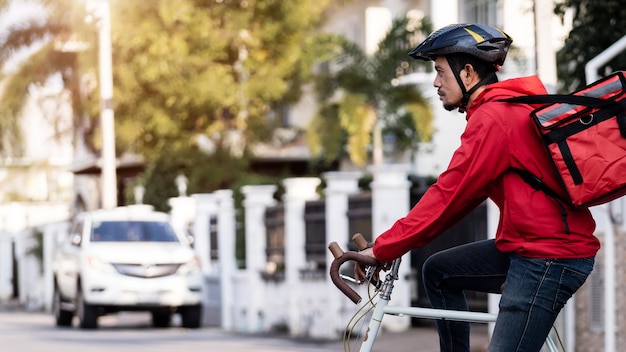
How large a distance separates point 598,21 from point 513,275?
380 inches

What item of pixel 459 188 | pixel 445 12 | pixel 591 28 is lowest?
pixel 459 188

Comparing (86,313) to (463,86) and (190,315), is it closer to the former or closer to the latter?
(190,315)

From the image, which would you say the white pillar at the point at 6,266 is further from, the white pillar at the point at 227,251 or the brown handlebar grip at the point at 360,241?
the brown handlebar grip at the point at 360,241

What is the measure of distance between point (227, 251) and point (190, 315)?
124 centimetres

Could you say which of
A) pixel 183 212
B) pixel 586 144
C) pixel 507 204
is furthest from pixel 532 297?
pixel 183 212

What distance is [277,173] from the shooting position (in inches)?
1538

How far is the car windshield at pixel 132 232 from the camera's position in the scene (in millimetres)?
20891

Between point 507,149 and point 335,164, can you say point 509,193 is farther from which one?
point 335,164

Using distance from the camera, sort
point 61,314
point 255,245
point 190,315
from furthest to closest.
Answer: point 61,314
point 190,315
point 255,245

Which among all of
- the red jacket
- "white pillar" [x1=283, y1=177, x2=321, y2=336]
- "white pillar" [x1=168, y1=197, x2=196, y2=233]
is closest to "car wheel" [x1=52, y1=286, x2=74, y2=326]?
"white pillar" [x1=168, y1=197, x2=196, y2=233]

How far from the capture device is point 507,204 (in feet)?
14.7

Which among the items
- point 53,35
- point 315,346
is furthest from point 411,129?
point 315,346

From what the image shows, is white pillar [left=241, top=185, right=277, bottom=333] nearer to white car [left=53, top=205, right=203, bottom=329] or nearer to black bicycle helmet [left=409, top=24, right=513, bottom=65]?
white car [left=53, top=205, right=203, bottom=329]

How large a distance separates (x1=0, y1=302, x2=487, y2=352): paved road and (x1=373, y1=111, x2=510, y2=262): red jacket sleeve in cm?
880
